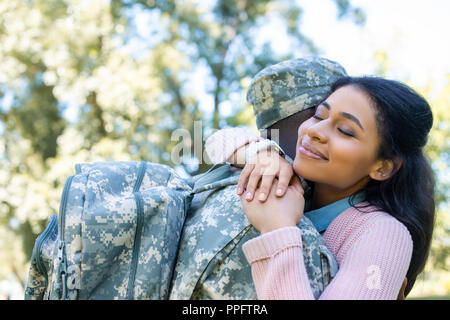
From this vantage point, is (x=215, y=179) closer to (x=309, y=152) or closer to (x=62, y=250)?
(x=309, y=152)

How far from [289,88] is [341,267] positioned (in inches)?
38.0

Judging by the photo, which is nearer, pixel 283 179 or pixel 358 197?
pixel 283 179

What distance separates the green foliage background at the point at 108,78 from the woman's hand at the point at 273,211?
35.4 feet

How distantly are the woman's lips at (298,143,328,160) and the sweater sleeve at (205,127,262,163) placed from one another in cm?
28

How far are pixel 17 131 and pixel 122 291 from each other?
15.0 metres

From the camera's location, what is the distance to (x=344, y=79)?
2033 millimetres

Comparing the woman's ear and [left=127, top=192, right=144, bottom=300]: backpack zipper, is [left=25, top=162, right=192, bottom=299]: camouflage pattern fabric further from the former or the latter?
the woman's ear

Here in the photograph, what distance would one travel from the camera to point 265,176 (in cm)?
174

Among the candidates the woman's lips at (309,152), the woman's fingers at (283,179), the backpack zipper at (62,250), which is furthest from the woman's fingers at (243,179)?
the backpack zipper at (62,250)

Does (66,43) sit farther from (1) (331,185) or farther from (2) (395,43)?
(2) (395,43)

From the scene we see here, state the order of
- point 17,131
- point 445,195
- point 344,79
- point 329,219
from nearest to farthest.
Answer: point 329,219, point 344,79, point 17,131, point 445,195

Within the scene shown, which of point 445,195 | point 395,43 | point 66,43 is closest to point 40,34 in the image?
point 66,43

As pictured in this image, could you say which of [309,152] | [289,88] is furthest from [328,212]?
[289,88]

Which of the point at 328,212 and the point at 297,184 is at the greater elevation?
the point at 297,184
